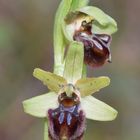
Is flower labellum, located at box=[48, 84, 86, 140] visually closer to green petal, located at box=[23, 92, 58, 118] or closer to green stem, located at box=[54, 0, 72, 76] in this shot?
green petal, located at box=[23, 92, 58, 118]

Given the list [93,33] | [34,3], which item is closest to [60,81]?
[93,33]

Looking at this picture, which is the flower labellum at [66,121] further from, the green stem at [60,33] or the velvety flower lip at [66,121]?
the green stem at [60,33]

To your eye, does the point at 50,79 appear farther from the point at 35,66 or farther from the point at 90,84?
the point at 35,66

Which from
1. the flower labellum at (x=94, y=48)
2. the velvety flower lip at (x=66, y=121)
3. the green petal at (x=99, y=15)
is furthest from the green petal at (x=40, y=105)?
the green petal at (x=99, y=15)

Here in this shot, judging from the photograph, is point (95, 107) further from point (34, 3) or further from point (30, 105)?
point (34, 3)

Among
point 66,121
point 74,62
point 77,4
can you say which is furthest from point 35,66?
point 66,121
